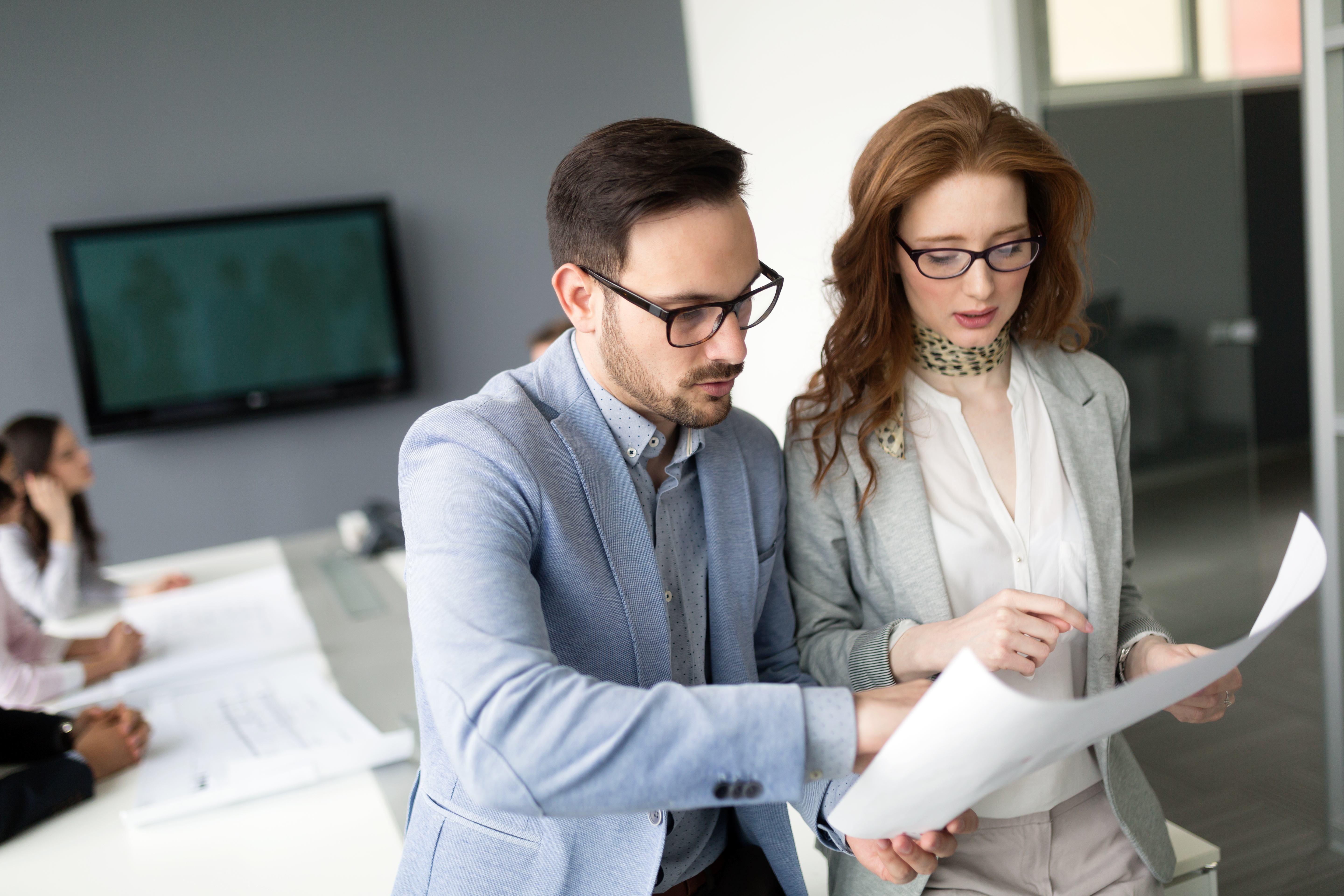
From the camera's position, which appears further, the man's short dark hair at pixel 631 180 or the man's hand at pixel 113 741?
the man's hand at pixel 113 741

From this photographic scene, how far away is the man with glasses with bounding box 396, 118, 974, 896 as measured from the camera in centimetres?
82

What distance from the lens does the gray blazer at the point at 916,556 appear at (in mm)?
1286

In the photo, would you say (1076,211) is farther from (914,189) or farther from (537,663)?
(537,663)

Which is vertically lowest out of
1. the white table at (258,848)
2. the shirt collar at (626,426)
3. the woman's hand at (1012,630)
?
the white table at (258,848)

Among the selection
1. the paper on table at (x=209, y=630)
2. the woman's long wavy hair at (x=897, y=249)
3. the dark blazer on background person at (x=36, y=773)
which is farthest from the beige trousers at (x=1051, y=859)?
the paper on table at (x=209, y=630)

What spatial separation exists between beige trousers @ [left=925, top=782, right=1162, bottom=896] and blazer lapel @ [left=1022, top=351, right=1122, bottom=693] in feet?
0.58

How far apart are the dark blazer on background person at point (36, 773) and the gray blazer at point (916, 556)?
122cm

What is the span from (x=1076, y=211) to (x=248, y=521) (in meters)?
4.60

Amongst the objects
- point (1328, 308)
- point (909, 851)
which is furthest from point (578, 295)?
point (1328, 308)

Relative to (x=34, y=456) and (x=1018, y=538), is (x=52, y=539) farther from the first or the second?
(x=1018, y=538)

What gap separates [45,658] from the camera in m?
2.45

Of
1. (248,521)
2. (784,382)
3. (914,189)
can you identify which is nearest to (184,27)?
(248,521)

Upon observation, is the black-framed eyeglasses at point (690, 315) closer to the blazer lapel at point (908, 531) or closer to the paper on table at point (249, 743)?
the blazer lapel at point (908, 531)

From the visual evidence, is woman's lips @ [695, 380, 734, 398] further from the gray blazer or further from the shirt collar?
the gray blazer
